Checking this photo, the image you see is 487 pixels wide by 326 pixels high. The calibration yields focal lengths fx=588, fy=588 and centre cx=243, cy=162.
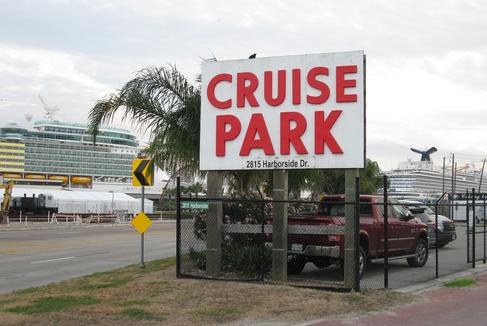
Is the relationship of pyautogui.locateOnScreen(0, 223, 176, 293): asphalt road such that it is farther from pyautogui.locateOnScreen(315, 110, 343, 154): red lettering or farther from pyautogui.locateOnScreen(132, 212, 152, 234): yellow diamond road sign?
pyautogui.locateOnScreen(315, 110, 343, 154): red lettering

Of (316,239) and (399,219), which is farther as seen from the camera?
(399,219)

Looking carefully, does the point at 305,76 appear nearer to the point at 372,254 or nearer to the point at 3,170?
the point at 372,254

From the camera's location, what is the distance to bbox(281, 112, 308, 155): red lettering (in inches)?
445

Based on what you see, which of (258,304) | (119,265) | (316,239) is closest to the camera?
(258,304)

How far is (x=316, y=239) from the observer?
11.8 meters

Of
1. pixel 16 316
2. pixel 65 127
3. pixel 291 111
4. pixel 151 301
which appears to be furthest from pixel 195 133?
pixel 65 127

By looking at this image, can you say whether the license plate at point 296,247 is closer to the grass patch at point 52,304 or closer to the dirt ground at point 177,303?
the dirt ground at point 177,303

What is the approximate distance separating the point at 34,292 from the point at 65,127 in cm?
15164

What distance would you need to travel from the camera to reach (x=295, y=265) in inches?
524

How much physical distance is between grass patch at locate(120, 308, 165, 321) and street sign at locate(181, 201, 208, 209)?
3.61 m

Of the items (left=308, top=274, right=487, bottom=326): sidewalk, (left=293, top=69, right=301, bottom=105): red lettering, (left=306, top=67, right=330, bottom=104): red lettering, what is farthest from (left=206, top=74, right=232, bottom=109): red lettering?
(left=308, top=274, right=487, bottom=326): sidewalk

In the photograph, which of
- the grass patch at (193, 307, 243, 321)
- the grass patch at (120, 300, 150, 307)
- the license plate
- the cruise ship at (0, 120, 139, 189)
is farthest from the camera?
the cruise ship at (0, 120, 139, 189)

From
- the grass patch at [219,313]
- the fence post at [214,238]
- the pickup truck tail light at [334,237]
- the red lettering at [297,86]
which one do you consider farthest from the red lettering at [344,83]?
the grass patch at [219,313]

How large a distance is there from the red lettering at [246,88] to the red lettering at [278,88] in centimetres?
22
